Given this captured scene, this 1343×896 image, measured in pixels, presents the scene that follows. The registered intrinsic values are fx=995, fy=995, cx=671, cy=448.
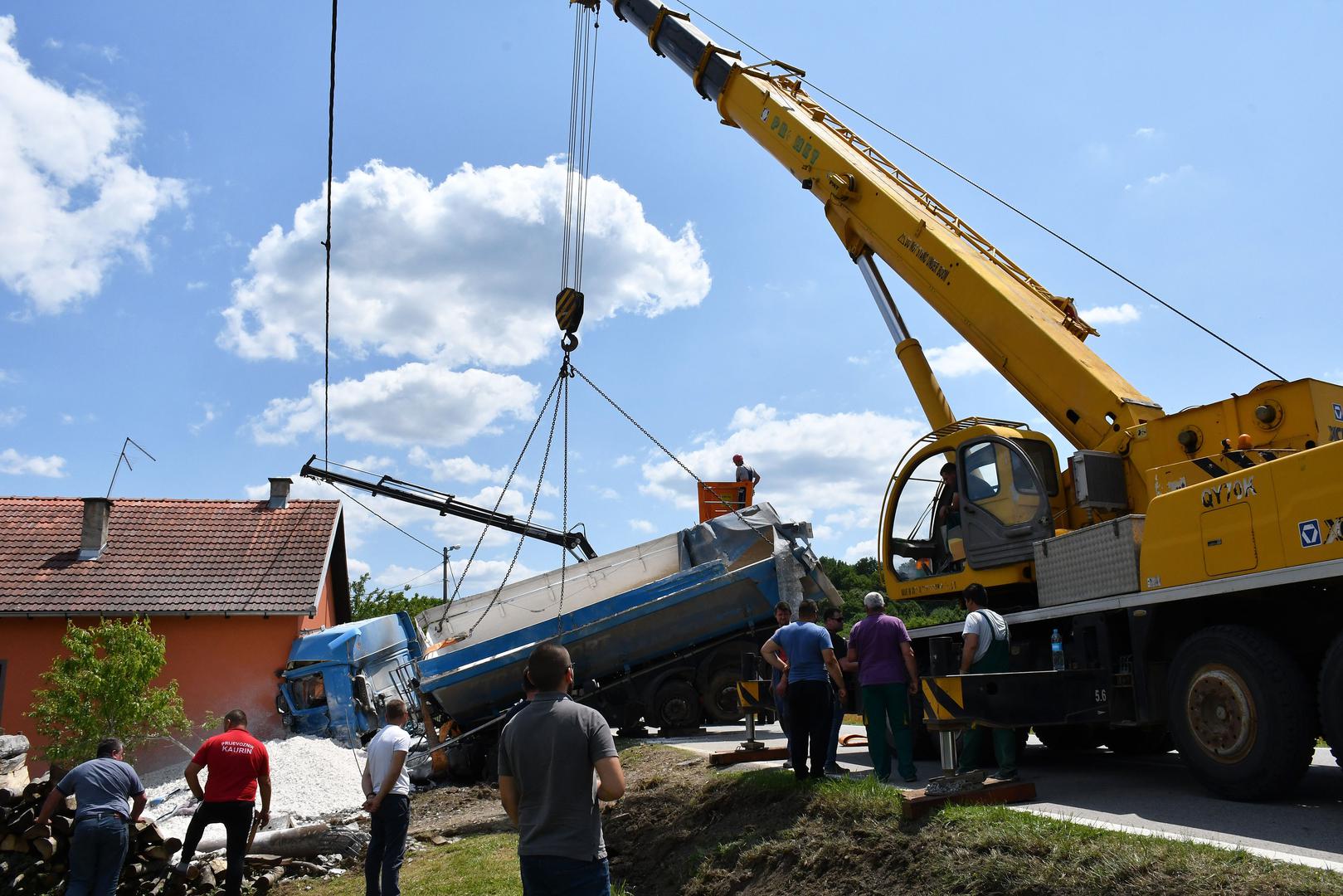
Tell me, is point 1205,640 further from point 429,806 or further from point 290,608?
point 290,608

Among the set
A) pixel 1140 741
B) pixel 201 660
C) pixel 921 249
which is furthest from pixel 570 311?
pixel 201 660

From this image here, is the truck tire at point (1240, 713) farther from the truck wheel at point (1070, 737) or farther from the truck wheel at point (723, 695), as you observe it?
the truck wheel at point (723, 695)

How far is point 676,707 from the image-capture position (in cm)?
1458

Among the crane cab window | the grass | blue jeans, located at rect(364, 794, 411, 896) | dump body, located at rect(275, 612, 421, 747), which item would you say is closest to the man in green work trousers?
the crane cab window

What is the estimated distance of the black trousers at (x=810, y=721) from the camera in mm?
7426

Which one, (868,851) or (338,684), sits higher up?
(338,684)

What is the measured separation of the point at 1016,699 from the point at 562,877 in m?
4.18

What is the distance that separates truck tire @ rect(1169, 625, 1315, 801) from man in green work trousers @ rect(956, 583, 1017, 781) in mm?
1104

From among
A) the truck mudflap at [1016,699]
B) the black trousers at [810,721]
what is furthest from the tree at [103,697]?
the truck mudflap at [1016,699]

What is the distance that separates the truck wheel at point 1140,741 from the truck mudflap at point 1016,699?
9.77 ft

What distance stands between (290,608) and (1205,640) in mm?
16343

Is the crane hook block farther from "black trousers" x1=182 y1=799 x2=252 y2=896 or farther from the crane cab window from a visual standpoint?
"black trousers" x1=182 y1=799 x2=252 y2=896

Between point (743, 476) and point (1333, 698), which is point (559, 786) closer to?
point (1333, 698)

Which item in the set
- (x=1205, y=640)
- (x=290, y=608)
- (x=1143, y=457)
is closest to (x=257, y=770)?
(x=1205, y=640)
